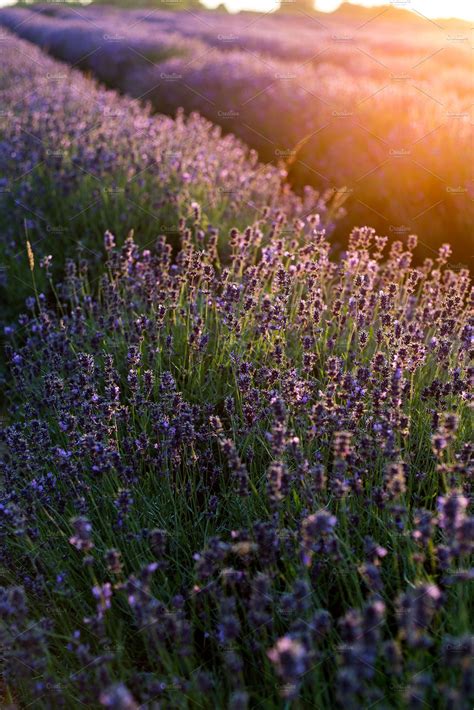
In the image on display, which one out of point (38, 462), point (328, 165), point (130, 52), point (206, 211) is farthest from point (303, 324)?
point (130, 52)

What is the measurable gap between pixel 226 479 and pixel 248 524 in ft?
1.59

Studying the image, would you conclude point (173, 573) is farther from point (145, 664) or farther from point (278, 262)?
point (278, 262)

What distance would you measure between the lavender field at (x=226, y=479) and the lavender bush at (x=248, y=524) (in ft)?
0.04

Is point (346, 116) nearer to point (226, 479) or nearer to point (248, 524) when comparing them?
point (226, 479)

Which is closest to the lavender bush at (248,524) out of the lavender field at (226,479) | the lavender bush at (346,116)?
the lavender field at (226,479)

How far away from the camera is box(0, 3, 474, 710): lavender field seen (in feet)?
5.27

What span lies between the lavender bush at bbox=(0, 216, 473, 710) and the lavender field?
0.04 feet

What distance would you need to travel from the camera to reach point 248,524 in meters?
2.19

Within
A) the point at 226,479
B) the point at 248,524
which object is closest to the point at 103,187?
the point at 226,479

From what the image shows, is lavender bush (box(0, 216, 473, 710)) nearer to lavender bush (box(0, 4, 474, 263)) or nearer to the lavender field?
the lavender field

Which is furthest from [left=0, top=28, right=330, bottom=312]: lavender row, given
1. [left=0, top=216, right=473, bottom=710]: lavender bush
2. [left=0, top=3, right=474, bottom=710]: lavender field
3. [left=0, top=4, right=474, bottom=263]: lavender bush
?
[left=0, top=216, right=473, bottom=710]: lavender bush

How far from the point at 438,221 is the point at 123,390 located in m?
4.15

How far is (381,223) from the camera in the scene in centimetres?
668

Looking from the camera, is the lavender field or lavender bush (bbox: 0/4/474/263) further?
lavender bush (bbox: 0/4/474/263)
